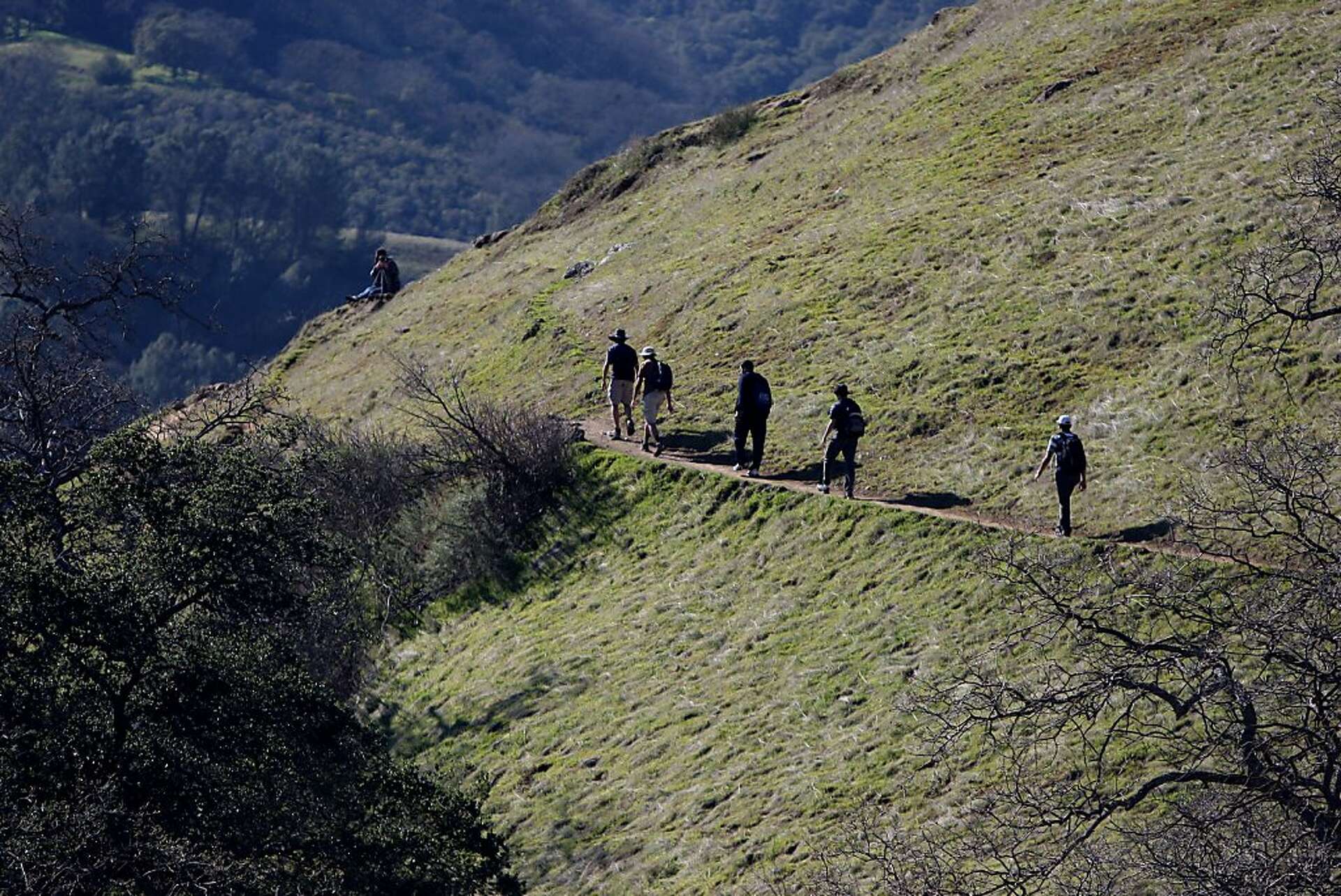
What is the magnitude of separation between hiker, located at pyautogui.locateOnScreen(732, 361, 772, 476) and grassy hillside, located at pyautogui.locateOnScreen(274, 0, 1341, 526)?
0.79 meters

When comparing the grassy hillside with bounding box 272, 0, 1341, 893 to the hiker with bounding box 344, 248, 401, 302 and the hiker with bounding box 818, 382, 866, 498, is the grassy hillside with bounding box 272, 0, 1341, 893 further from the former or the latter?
the hiker with bounding box 344, 248, 401, 302

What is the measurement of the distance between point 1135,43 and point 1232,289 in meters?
12.1

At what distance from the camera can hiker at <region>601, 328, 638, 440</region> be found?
22.3m

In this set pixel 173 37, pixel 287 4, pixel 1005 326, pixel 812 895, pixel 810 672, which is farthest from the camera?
pixel 287 4

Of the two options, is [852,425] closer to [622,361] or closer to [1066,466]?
[1066,466]

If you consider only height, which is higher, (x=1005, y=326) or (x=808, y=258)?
(x=808, y=258)

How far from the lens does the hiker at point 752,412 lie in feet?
64.7

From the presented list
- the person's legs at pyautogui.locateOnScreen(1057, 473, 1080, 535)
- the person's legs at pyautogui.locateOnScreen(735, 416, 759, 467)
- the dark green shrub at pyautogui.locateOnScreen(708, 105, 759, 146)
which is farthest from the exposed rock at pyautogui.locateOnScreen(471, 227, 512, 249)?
the person's legs at pyautogui.locateOnScreen(1057, 473, 1080, 535)

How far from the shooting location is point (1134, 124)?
28.2 metres

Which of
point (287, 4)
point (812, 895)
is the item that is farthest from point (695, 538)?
point (287, 4)

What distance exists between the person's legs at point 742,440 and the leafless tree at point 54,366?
6535 mm

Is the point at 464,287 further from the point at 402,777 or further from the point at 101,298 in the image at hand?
the point at 402,777

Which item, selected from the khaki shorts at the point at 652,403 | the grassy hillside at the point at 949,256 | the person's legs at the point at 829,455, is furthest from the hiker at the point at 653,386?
the person's legs at the point at 829,455

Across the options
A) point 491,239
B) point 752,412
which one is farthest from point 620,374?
point 491,239
